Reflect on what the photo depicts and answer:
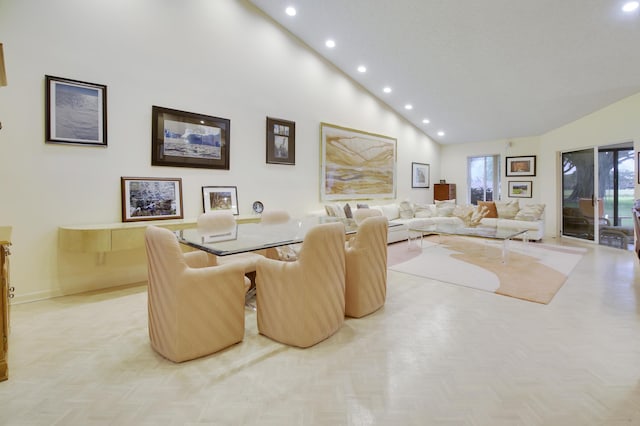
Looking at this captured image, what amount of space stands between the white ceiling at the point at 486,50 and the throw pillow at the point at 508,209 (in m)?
1.93

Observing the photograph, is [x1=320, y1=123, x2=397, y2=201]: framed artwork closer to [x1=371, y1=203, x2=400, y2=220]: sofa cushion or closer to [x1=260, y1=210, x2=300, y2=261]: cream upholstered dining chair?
[x1=371, y1=203, x2=400, y2=220]: sofa cushion

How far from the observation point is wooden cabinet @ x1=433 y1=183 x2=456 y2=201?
9.35 metres

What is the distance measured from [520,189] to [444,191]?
6.23 ft

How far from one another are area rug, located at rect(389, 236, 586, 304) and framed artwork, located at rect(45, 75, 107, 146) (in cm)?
414

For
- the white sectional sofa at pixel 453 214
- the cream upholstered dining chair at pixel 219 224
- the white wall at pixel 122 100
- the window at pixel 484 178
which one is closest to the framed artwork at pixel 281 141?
the white wall at pixel 122 100

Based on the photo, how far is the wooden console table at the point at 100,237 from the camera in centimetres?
329

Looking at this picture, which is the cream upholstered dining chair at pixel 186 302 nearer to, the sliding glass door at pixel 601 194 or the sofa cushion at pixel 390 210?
the sofa cushion at pixel 390 210

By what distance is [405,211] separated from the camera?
7.61 metres

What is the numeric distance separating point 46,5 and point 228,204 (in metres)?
2.89

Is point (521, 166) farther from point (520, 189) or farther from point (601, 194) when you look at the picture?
point (601, 194)

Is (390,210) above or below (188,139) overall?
below

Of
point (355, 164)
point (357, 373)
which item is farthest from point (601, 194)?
point (357, 373)

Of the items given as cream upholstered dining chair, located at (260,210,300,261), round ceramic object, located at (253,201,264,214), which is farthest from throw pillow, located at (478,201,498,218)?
cream upholstered dining chair, located at (260,210,300,261)

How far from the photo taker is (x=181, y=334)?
2.08 meters
